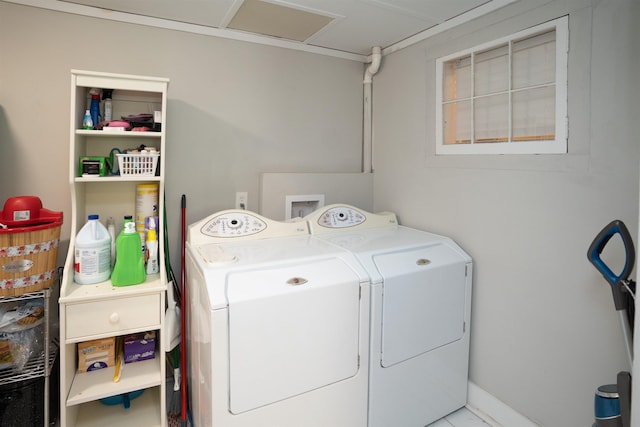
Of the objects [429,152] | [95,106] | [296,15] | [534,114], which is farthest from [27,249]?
[534,114]

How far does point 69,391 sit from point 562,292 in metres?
2.32

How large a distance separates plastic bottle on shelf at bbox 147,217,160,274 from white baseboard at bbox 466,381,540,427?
192 centimetres

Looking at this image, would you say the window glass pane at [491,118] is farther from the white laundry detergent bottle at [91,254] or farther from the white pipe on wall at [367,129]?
the white laundry detergent bottle at [91,254]

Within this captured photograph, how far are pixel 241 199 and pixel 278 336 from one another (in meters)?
1.18

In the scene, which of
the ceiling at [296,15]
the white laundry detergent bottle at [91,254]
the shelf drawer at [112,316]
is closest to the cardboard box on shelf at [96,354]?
the shelf drawer at [112,316]

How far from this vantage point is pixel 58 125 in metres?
2.07

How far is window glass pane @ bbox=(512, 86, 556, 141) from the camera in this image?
1879 millimetres

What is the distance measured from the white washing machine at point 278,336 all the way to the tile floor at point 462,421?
59 cm

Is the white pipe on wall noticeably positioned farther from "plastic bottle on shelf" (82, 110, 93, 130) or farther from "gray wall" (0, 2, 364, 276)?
"plastic bottle on shelf" (82, 110, 93, 130)

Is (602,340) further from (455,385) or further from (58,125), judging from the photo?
(58,125)

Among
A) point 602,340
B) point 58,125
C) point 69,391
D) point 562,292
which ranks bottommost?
point 69,391

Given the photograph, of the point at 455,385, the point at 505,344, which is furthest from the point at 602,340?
the point at 455,385

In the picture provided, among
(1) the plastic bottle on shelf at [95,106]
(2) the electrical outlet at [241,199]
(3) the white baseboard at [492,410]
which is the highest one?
(1) the plastic bottle on shelf at [95,106]

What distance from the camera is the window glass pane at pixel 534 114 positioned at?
6.16 ft
